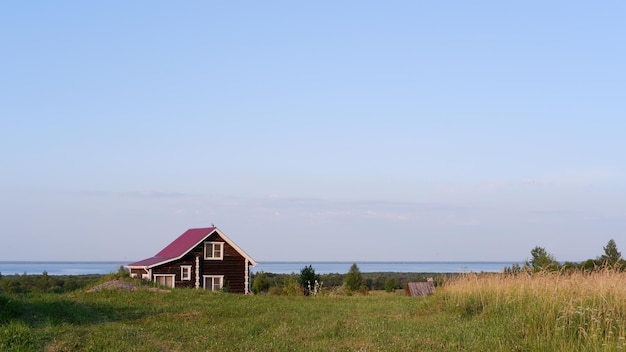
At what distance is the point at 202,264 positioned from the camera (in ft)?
122

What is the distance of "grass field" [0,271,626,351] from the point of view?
11195mm

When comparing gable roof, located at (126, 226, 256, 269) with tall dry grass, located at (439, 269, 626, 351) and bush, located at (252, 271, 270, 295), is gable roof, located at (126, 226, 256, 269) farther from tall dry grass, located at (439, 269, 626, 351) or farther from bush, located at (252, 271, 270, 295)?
tall dry grass, located at (439, 269, 626, 351)

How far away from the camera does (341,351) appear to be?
432 inches

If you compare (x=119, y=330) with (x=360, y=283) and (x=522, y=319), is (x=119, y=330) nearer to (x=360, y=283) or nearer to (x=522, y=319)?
(x=522, y=319)

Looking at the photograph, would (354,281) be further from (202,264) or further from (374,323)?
(374,323)

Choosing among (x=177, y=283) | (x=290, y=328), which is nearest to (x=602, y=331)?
(x=290, y=328)

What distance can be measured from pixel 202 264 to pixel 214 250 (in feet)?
3.40

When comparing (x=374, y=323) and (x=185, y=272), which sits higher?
(x=185, y=272)

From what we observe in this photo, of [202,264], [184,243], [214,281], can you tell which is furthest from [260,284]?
[184,243]

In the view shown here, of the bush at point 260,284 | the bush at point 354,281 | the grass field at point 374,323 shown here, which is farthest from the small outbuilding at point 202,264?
the grass field at point 374,323

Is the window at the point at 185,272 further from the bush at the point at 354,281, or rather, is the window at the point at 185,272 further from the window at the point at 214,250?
the bush at the point at 354,281

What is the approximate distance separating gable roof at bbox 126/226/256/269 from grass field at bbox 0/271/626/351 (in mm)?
16543

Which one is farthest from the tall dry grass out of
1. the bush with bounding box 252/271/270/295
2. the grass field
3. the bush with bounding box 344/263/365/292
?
the bush with bounding box 252/271/270/295

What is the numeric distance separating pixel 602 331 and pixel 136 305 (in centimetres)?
1361
